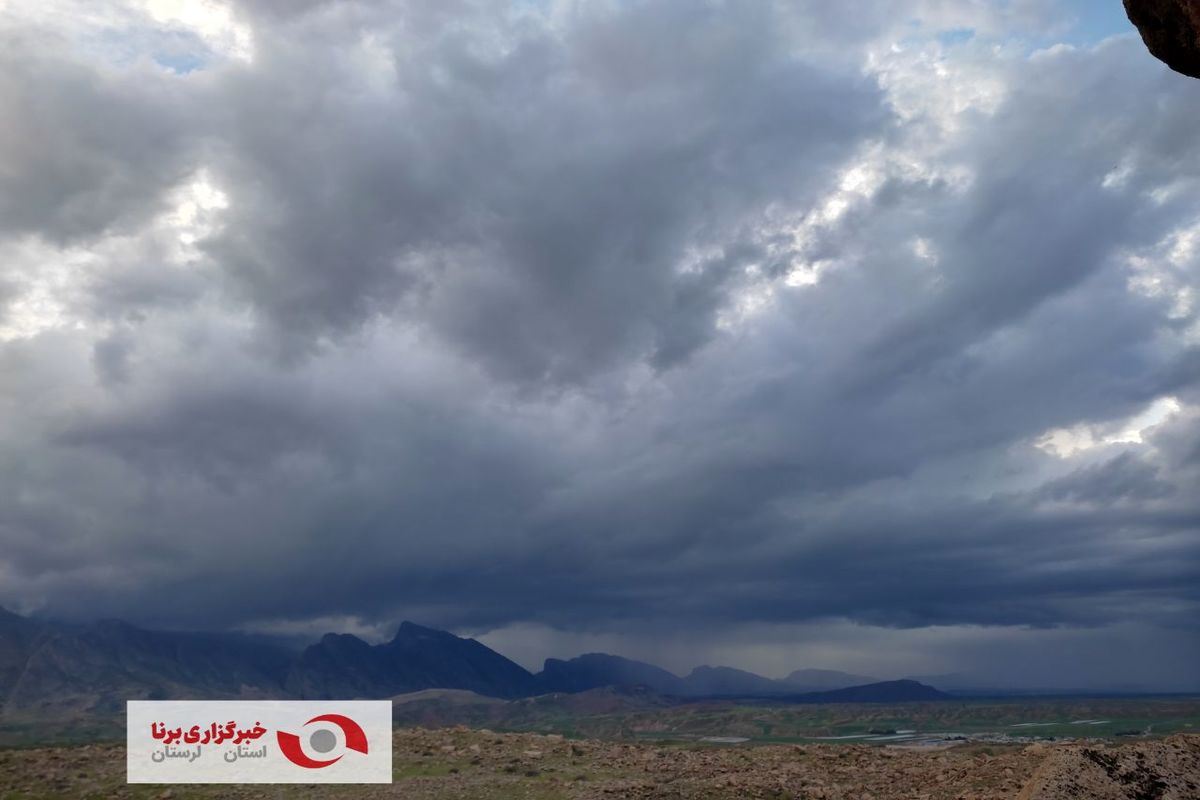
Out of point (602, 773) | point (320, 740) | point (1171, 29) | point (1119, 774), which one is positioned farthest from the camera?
point (602, 773)

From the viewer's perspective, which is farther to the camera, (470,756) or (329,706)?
Answer: (470,756)

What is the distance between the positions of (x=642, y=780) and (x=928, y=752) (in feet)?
66.5

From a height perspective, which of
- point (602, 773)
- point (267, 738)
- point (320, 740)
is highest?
point (267, 738)

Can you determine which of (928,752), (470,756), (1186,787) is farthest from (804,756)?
(1186,787)

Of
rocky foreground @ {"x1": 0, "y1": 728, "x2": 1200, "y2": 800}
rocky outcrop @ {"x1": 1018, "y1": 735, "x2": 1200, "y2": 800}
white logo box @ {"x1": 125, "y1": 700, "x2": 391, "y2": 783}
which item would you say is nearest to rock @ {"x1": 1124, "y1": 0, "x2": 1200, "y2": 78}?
rocky outcrop @ {"x1": 1018, "y1": 735, "x2": 1200, "y2": 800}

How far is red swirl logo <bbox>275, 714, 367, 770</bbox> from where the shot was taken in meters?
41.0

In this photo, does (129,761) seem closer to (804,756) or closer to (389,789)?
(389,789)

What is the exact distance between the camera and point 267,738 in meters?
41.3

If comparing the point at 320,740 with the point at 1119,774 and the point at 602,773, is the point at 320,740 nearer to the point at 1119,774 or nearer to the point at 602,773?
the point at 602,773

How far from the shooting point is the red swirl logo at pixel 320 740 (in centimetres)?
4097

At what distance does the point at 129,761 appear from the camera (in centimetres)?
4503

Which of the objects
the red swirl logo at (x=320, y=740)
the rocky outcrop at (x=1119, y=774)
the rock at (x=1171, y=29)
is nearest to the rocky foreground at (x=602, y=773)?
the red swirl logo at (x=320, y=740)

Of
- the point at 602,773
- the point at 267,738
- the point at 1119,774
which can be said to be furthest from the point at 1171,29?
the point at 267,738

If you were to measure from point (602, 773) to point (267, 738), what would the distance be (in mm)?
15863
